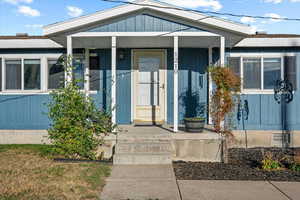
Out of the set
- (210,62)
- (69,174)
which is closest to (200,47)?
(210,62)

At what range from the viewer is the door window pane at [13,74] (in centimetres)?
901

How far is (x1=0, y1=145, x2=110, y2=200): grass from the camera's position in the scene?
14.4ft

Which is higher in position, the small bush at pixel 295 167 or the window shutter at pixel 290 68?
the window shutter at pixel 290 68

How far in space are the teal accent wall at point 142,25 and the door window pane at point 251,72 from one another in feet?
8.30

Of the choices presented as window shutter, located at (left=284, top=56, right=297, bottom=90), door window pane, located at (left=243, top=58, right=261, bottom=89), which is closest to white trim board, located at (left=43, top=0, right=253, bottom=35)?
door window pane, located at (left=243, top=58, right=261, bottom=89)

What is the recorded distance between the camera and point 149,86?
355 inches

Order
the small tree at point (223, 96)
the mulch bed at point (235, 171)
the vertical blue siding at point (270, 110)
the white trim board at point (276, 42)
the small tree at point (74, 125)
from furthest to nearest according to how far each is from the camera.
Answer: the vertical blue siding at point (270, 110) → the white trim board at point (276, 42) → the small tree at point (223, 96) → the small tree at point (74, 125) → the mulch bed at point (235, 171)

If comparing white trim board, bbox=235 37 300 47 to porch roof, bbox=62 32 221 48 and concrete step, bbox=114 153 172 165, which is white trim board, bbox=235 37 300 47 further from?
concrete step, bbox=114 153 172 165

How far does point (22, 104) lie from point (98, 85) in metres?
2.43

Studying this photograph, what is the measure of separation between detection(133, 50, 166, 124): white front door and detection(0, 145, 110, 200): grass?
3.08 metres

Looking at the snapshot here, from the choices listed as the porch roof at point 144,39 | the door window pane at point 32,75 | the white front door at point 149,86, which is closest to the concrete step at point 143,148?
the white front door at point 149,86

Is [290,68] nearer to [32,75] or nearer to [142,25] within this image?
[142,25]

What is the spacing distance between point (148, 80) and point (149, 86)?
0.19m

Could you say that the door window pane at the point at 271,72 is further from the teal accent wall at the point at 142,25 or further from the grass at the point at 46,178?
the grass at the point at 46,178
